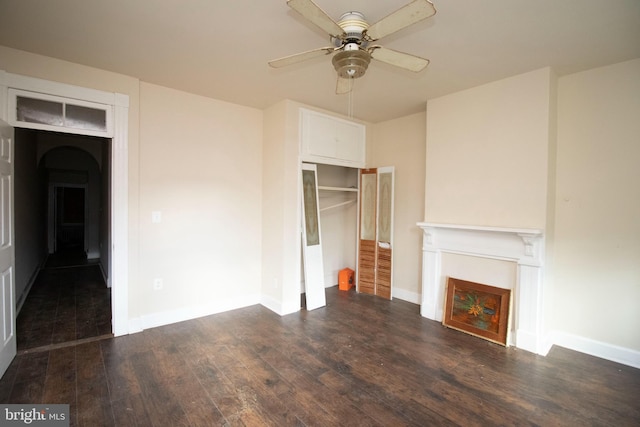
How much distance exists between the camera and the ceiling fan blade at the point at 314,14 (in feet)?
4.74

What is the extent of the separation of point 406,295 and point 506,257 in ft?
5.13

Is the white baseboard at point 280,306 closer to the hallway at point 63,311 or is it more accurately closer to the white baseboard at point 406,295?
the white baseboard at point 406,295

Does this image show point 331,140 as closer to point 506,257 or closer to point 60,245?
point 506,257

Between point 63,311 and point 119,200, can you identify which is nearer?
point 119,200

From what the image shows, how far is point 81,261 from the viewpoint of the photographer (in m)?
6.72

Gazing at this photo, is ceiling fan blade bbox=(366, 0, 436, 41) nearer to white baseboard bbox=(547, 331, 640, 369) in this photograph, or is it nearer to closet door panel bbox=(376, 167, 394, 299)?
closet door panel bbox=(376, 167, 394, 299)

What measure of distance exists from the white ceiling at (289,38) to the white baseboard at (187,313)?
250 centimetres

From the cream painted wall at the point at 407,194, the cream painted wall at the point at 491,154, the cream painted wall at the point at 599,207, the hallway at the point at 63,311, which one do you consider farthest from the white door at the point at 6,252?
the cream painted wall at the point at 599,207

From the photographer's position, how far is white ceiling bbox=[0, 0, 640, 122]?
1929 millimetres

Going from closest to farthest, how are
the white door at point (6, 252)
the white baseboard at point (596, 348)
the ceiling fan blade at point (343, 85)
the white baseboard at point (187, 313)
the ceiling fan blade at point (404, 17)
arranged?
1. the ceiling fan blade at point (404, 17)
2. the ceiling fan blade at point (343, 85)
3. the white door at point (6, 252)
4. the white baseboard at point (596, 348)
5. the white baseboard at point (187, 313)

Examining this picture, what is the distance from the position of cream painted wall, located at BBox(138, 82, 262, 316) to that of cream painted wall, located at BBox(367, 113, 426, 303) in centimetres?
192

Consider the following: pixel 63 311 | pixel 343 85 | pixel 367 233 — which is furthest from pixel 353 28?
pixel 63 311

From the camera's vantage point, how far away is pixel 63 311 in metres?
3.67

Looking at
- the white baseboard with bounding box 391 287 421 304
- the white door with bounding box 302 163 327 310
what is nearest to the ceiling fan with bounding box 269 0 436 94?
the white door with bounding box 302 163 327 310
